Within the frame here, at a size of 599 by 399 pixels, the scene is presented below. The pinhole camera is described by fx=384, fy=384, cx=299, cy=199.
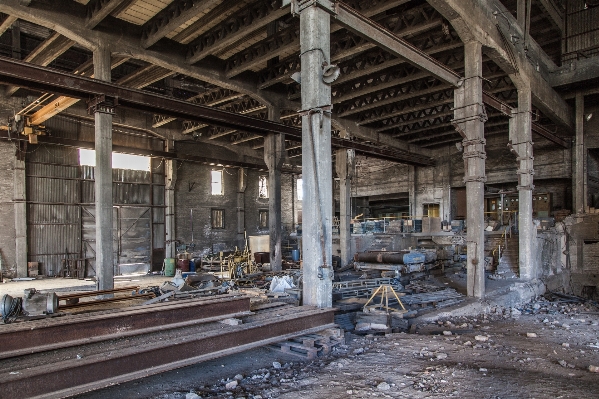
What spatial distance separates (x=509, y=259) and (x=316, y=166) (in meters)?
13.8

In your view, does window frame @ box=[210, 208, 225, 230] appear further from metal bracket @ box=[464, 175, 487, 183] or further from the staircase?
metal bracket @ box=[464, 175, 487, 183]

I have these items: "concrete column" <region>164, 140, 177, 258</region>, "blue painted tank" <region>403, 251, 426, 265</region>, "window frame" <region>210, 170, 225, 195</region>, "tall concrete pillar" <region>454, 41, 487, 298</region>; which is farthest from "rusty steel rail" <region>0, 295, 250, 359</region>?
"window frame" <region>210, 170, 225, 195</region>

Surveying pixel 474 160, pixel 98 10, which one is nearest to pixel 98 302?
pixel 98 10

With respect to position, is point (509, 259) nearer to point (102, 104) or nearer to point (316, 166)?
point (316, 166)

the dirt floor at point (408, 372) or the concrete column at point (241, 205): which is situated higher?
the concrete column at point (241, 205)

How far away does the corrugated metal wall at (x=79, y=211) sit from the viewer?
62.4 ft

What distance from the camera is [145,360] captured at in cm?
482

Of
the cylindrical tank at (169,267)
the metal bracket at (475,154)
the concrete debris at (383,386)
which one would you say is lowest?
the cylindrical tank at (169,267)

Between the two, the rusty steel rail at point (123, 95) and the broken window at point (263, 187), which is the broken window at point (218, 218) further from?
the rusty steel rail at point (123, 95)

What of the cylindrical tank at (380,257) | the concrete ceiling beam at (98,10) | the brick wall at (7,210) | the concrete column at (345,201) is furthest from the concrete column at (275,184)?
the brick wall at (7,210)

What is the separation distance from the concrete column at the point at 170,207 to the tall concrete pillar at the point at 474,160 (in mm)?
17418

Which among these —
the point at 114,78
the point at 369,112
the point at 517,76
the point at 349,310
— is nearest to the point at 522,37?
the point at 517,76

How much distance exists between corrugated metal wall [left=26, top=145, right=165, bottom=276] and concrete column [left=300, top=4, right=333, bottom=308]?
56.6 ft

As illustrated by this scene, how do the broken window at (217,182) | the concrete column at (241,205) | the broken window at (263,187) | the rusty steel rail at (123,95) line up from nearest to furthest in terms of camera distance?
the rusty steel rail at (123,95)
the broken window at (217,182)
the concrete column at (241,205)
the broken window at (263,187)
